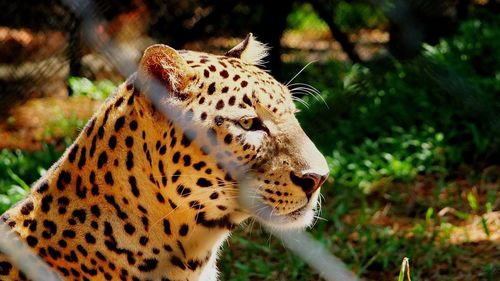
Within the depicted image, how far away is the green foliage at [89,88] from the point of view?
23.4ft

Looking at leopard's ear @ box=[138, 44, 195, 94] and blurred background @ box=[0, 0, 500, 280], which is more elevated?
leopard's ear @ box=[138, 44, 195, 94]

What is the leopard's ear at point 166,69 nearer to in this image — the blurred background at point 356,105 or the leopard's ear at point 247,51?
the leopard's ear at point 247,51

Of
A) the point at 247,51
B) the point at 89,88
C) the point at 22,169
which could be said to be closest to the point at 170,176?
the point at 247,51

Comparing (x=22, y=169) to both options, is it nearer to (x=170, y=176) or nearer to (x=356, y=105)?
(x=356, y=105)

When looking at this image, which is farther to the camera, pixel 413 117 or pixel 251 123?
pixel 413 117

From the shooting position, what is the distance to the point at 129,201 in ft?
9.86

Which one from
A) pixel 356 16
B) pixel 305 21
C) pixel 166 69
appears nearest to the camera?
pixel 166 69

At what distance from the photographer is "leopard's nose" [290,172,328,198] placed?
295cm

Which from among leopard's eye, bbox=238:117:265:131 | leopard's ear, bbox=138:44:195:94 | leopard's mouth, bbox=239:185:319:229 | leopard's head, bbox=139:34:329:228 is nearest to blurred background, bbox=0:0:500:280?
leopard's mouth, bbox=239:185:319:229

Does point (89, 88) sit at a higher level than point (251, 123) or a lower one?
lower

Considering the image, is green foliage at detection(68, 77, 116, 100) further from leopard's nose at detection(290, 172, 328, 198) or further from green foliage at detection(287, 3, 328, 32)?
leopard's nose at detection(290, 172, 328, 198)

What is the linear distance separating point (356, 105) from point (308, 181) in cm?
334

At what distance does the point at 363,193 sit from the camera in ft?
17.5

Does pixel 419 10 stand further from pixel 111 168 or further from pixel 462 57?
pixel 111 168
